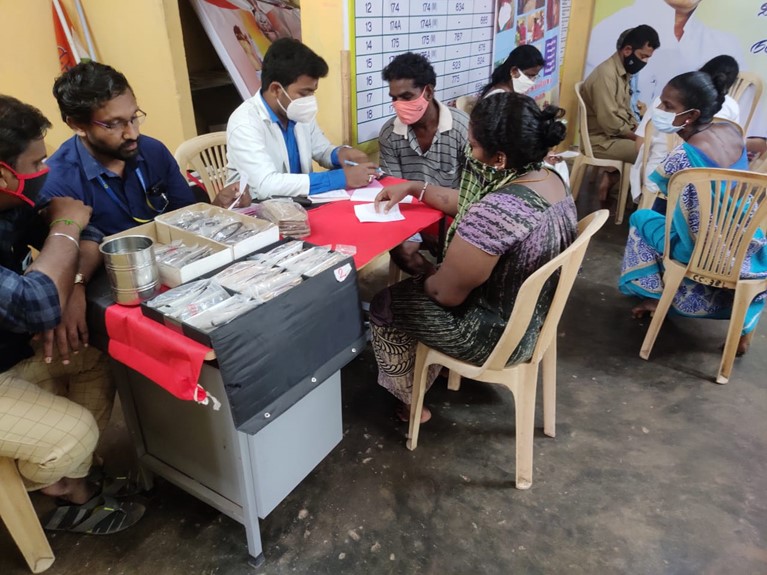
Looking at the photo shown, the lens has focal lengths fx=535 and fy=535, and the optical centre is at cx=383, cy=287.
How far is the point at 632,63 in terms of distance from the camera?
4.22 m

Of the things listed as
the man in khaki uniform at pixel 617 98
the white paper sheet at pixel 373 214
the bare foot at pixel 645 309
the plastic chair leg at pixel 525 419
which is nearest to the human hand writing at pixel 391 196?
the white paper sheet at pixel 373 214

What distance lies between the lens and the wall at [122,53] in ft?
9.09

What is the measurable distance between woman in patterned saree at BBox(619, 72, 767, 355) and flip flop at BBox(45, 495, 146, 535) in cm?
239

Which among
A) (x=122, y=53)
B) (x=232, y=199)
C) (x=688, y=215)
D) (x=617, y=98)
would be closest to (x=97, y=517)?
(x=232, y=199)

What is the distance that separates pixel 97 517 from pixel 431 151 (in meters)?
2.01

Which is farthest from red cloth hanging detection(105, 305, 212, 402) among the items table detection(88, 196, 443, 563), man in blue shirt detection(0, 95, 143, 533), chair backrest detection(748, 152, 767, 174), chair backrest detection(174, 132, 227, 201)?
chair backrest detection(748, 152, 767, 174)

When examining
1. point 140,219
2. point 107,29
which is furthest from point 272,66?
point 107,29

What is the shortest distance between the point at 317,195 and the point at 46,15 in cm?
199

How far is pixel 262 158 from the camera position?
86.3 inches

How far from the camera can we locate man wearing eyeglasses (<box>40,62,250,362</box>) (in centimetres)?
158

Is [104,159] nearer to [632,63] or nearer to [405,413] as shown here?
[405,413]

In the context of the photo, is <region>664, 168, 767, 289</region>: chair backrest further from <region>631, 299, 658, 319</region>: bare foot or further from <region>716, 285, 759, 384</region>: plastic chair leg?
<region>631, 299, 658, 319</region>: bare foot

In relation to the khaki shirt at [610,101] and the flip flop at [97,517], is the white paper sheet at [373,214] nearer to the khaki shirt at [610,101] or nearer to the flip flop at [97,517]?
the flip flop at [97,517]

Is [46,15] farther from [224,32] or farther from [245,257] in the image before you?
[245,257]
